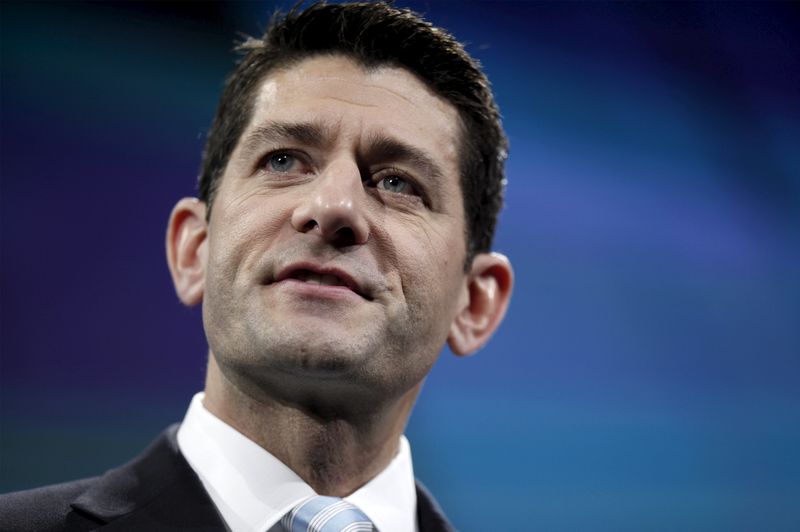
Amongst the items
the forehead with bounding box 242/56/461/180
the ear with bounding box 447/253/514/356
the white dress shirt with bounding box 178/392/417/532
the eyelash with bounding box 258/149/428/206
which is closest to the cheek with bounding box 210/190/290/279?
the eyelash with bounding box 258/149/428/206

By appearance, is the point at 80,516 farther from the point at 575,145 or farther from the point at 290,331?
the point at 575,145

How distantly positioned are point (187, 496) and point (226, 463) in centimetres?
12

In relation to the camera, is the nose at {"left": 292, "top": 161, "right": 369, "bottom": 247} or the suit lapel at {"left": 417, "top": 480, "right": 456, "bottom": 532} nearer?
the nose at {"left": 292, "top": 161, "right": 369, "bottom": 247}

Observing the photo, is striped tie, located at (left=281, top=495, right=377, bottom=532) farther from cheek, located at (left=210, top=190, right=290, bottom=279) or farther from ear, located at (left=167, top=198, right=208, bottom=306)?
ear, located at (left=167, top=198, right=208, bottom=306)

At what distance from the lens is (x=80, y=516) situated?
1.89 meters

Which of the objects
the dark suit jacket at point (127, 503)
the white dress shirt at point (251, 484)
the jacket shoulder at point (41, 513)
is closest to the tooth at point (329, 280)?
the white dress shirt at point (251, 484)

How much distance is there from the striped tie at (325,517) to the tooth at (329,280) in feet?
1.60

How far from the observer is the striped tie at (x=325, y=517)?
6.11 ft

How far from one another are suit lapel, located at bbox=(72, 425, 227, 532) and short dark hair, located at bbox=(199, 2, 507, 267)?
0.69 meters

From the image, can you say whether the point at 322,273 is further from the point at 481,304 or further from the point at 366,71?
the point at 481,304

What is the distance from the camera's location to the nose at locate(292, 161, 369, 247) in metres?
1.88

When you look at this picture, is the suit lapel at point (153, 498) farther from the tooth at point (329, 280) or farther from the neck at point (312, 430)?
the tooth at point (329, 280)

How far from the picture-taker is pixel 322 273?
6.19 feet

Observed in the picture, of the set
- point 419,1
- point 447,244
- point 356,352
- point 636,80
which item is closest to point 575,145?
point 636,80
